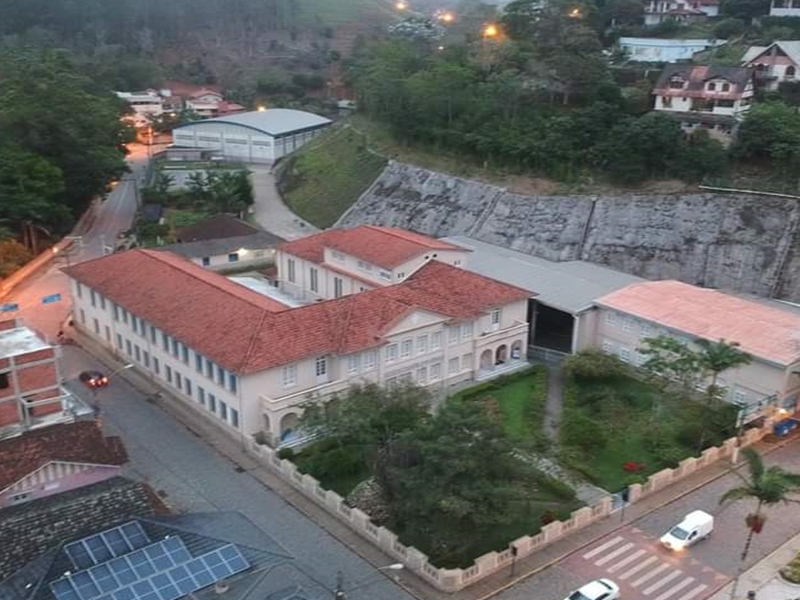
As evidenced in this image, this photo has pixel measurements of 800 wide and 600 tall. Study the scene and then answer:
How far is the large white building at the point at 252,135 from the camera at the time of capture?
85312mm

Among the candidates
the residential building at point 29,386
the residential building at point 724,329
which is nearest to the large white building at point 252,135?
the residential building at point 724,329

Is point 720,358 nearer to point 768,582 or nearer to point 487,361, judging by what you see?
point 768,582

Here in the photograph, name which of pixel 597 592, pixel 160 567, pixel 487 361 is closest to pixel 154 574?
pixel 160 567

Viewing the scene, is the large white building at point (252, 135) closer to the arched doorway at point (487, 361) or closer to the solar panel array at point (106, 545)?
the arched doorway at point (487, 361)

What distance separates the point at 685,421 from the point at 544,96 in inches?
1444

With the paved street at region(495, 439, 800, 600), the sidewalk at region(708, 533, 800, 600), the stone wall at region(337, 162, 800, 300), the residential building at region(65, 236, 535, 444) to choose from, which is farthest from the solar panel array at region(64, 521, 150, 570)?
the stone wall at region(337, 162, 800, 300)

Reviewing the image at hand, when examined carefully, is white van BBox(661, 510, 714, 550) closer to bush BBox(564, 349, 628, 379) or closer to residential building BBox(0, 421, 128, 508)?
bush BBox(564, 349, 628, 379)

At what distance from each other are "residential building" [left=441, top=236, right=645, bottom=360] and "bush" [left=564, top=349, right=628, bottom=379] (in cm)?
256

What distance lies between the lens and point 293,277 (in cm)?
4644

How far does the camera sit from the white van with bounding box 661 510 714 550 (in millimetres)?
25734

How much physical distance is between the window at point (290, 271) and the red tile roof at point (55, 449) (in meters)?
19.6

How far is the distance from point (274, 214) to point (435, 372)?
36.1 meters

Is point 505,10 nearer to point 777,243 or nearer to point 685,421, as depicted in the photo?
point 777,243

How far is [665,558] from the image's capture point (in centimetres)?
2545
